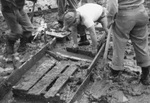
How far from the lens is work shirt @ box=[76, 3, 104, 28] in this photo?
16.9 feet

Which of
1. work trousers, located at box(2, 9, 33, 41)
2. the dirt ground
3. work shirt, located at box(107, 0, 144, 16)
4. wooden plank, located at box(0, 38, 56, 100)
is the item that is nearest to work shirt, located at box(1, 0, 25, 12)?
work trousers, located at box(2, 9, 33, 41)

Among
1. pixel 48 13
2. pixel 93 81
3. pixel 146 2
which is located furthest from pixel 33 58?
pixel 146 2

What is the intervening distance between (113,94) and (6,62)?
279cm

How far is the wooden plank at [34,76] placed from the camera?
4.39 m

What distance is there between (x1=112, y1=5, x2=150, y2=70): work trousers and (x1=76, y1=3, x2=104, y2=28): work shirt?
1062mm

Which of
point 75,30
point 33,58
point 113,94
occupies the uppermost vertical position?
point 75,30

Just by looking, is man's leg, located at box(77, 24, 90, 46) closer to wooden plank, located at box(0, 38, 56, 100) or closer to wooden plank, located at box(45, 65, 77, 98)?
wooden plank, located at box(0, 38, 56, 100)

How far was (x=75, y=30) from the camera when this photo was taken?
5578mm

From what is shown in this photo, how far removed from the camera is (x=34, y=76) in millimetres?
4762

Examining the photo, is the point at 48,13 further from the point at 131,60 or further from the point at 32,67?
the point at 131,60

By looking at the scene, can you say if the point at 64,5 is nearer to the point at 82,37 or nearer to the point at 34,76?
the point at 82,37

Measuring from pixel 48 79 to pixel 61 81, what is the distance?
0.28m

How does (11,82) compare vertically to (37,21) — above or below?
below

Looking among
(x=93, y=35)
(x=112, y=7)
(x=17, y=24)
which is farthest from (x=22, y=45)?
(x=112, y=7)
